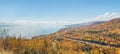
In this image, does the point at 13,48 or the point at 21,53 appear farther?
the point at 13,48

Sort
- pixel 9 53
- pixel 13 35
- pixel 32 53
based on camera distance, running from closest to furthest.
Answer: pixel 9 53 < pixel 32 53 < pixel 13 35

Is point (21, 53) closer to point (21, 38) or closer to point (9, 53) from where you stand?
point (9, 53)

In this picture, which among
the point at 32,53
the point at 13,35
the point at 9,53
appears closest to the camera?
the point at 9,53

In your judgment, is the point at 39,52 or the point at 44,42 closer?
the point at 39,52

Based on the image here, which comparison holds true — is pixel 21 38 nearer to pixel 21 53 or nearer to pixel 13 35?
pixel 13 35

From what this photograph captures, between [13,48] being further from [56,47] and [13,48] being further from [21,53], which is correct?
[56,47]

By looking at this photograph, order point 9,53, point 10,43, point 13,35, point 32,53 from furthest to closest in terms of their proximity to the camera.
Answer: point 13,35, point 10,43, point 32,53, point 9,53

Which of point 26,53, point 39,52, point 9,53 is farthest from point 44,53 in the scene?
point 9,53

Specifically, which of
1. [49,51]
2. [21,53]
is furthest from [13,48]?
[49,51]
